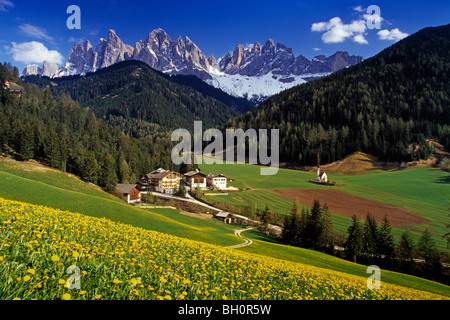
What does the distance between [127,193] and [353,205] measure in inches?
2918

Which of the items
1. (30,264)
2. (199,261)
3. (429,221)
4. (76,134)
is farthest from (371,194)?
(76,134)

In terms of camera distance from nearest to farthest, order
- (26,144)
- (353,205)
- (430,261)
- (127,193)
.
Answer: (430,261)
(353,205)
(127,193)
(26,144)

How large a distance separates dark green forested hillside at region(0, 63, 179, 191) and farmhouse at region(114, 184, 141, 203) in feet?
9.31

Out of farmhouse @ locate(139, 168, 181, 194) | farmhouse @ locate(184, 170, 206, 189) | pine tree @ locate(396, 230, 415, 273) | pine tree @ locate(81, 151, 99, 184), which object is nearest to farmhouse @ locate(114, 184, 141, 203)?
pine tree @ locate(81, 151, 99, 184)

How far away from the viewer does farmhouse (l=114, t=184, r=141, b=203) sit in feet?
259

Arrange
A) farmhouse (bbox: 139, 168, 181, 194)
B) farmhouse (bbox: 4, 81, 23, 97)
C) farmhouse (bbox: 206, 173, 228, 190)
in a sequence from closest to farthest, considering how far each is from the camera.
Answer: farmhouse (bbox: 139, 168, 181, 194) → farmhouse (bbox: 206, 173, 228, 190) → farmhouse (bbox: 4, 81, 23, 97)

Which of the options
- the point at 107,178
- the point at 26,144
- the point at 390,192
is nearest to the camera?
the point at 107,178

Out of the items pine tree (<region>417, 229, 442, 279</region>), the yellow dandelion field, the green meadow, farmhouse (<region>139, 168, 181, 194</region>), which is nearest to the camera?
the yellow dandelion field

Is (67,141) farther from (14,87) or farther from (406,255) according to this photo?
(406,255)

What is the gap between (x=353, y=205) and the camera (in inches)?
3059

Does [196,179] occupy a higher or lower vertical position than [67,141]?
lower

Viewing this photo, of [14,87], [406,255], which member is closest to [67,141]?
[14,87]

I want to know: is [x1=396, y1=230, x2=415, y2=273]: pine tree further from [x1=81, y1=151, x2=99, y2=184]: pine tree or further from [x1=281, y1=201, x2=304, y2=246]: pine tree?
[x1=81, y1=151, x2=99, y2=184]: pine tree
